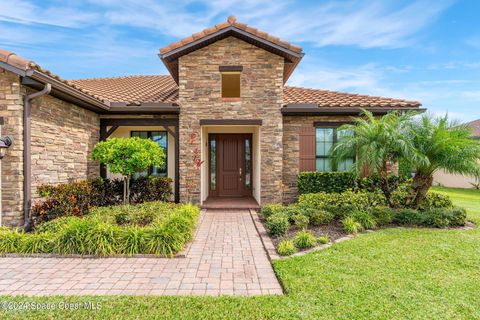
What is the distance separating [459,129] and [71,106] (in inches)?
438

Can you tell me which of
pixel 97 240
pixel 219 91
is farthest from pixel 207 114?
pixel 97 240

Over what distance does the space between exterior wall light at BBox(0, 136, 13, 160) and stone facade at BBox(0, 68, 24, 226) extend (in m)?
0.06

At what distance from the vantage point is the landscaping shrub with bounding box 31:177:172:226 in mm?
6121

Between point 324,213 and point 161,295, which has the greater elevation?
point 324,213

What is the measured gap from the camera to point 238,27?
322 inches

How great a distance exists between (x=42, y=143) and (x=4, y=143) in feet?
2.80

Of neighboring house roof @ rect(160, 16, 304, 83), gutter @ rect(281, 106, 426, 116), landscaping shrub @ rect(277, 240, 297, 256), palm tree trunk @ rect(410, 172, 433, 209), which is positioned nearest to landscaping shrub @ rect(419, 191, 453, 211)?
palm tree trunk @ rect(410, 172, 433, 209)

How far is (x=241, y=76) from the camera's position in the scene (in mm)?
8586

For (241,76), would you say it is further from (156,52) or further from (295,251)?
(295,251)

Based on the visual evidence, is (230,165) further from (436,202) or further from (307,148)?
(436,202)

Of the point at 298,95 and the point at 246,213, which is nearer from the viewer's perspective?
the point at 246,213

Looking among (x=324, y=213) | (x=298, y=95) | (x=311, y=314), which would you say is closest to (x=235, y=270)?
(x=311, y=314)

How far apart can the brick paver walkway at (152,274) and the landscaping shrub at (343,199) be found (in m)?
3.61

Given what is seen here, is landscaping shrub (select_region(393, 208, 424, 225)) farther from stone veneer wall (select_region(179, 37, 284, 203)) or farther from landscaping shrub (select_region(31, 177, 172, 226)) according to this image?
landscaping shrub (select_region(31, 177, 172, 226))
